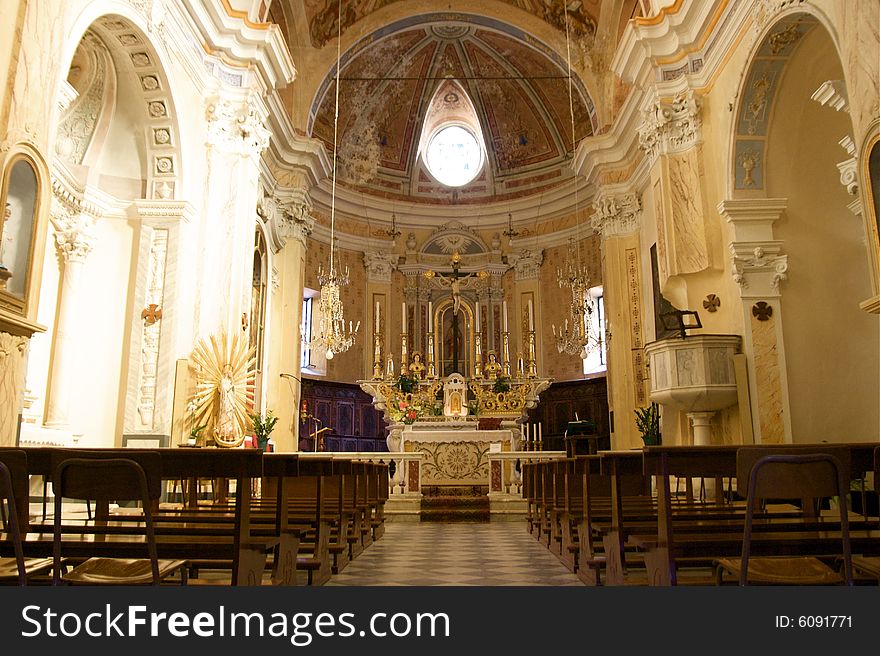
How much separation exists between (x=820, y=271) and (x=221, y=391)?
8.32m

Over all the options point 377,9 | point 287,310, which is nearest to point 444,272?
point 287,310

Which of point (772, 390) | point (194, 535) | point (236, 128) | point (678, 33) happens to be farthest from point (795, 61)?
point (194, 535)

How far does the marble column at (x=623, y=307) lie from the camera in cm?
1396

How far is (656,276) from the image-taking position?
43.3ft

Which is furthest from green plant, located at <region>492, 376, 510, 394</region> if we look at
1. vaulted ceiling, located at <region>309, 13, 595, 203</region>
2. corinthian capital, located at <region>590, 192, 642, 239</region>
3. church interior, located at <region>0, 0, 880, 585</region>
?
vaulted ceiling, located at <region>309, 13, 595, 203</region>

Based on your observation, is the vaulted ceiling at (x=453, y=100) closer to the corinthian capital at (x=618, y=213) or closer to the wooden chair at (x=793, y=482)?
the corinthian capital at (x=618, y=213)

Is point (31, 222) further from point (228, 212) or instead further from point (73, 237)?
point (228, 212)

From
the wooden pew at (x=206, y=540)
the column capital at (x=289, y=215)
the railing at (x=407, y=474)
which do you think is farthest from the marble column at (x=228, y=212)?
the wooden pew at (x=206, y=540)

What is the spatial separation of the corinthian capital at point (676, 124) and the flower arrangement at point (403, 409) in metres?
6.17

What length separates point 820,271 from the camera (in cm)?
947

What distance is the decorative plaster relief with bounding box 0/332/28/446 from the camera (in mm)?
5316

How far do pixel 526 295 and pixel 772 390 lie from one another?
10344 mm

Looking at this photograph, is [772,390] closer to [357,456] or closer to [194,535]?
[357,456]

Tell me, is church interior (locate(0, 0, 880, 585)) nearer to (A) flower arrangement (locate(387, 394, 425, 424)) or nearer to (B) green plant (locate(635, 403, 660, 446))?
(A) flower arrangement (locate(387, 394, 425, 424))
